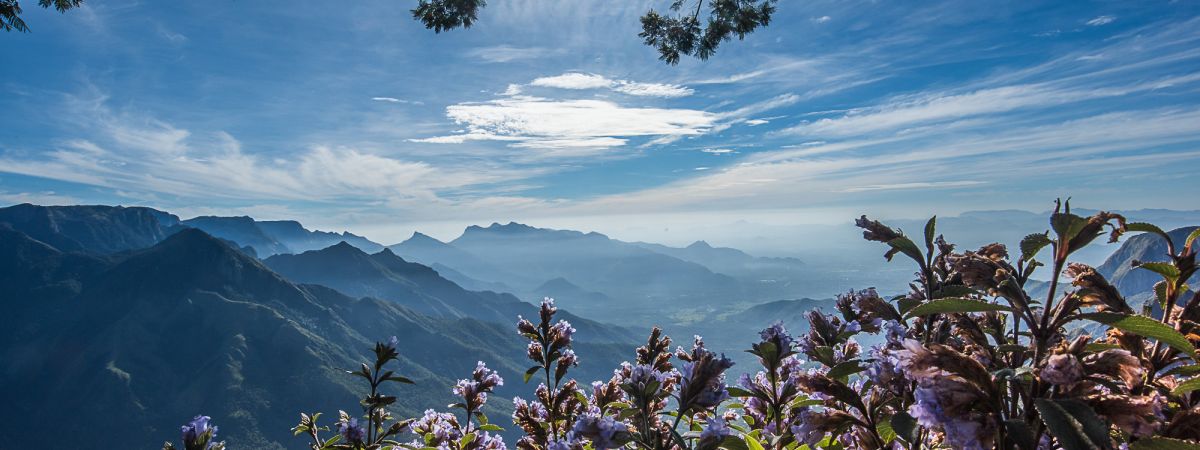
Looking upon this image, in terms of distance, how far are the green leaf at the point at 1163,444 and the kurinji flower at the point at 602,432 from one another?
1344 mm

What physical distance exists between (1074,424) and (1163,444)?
339 millimetres

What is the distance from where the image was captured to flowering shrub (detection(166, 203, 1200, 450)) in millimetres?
1164

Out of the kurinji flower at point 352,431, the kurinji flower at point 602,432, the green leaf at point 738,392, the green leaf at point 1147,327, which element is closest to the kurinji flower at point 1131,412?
the green leaf at point 1147,327

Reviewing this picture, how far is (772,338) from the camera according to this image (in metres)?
2.77

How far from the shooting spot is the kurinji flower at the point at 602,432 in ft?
6.01

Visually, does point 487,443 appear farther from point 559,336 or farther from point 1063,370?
point 1063,370

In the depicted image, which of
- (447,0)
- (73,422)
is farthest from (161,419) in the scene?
(447,0)

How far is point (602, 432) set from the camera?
1865 mm

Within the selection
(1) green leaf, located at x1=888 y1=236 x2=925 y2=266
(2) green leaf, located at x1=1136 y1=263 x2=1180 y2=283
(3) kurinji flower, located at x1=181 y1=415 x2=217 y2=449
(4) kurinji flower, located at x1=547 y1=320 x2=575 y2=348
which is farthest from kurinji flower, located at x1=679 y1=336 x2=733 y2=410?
(3) kurinji flower, located at x1=181 y1=415 x2=217 y2=449

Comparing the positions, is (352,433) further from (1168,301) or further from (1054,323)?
(1168,301)

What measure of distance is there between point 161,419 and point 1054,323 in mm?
267405

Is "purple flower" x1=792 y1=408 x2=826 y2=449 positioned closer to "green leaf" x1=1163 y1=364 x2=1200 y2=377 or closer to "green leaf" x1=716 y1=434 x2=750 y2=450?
"green leaf" x1=716 y1=434 x2=750 y2=450

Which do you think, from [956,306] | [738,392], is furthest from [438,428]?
[956,306]

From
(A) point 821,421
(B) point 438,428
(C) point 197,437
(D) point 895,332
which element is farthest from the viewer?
(B) point 438,428
